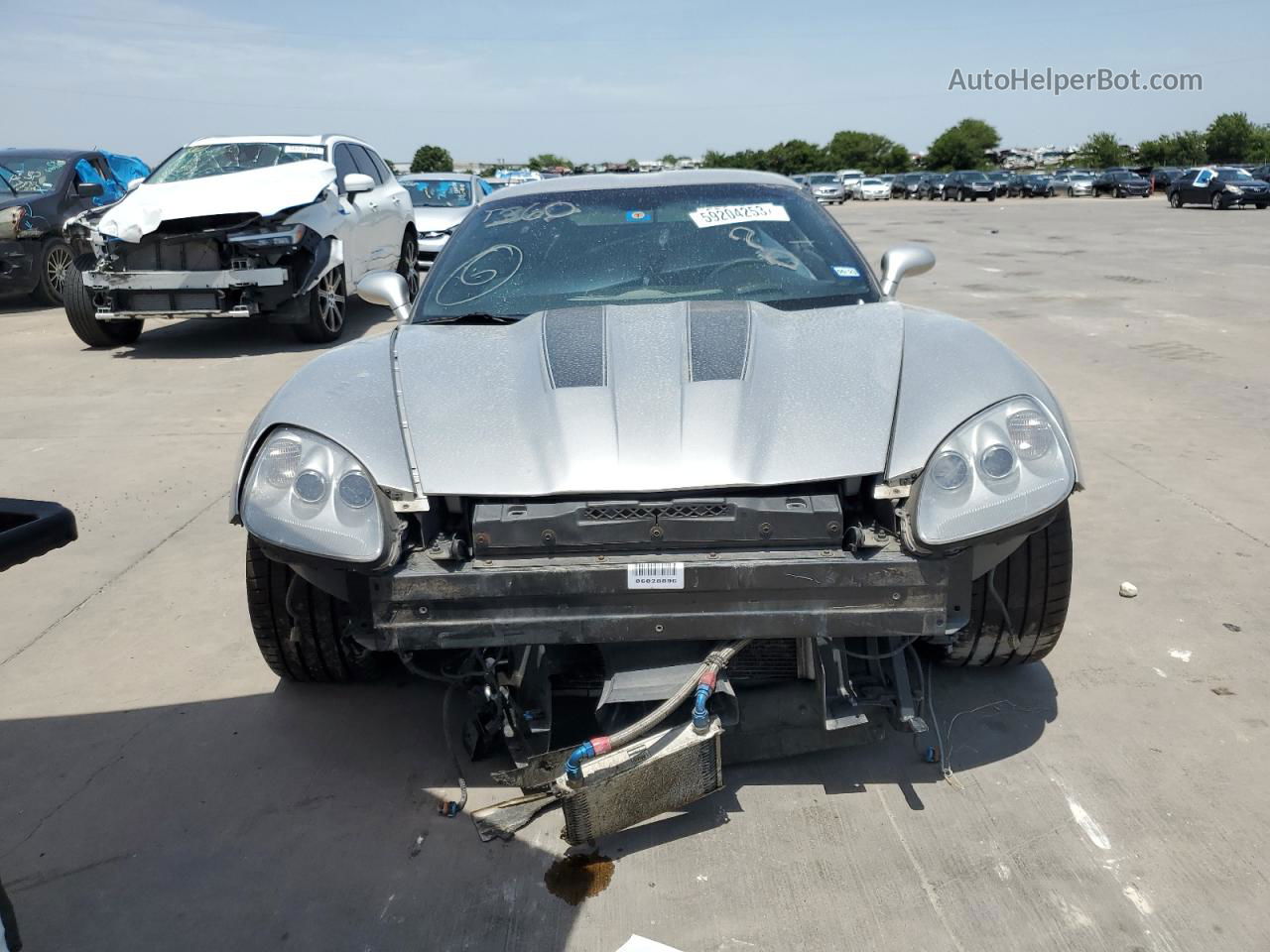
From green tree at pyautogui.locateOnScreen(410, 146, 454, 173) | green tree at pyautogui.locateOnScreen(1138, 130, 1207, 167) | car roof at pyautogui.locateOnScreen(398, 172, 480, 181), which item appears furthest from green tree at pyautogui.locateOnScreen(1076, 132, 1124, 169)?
car roof at pyautogui.locateOnScreen(398, 172, 480, 181)

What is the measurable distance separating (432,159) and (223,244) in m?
52.2

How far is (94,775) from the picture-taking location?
2.84 metres

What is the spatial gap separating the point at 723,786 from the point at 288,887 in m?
1.05

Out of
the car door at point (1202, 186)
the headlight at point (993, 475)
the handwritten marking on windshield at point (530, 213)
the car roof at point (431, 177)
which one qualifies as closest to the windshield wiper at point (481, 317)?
the handwritten marking on windshield at point (530, 213)

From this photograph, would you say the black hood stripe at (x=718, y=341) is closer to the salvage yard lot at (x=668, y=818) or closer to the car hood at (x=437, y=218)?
the salvage yard lot at (x=668, y=818)

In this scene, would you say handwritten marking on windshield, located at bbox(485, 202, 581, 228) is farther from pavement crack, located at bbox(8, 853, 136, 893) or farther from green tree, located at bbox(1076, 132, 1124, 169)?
green tree, located at bbox(1076, 132, 1124, 169)

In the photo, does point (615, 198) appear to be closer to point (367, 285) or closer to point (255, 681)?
point (367, 285)

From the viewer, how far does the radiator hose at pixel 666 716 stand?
7.69ft

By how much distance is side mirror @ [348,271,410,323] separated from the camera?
3631 millimetres

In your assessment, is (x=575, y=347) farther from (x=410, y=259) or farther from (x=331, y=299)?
(x=410, y=259)

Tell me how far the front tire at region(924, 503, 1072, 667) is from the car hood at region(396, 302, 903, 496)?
66cm

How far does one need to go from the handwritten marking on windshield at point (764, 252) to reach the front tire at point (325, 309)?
596 cm

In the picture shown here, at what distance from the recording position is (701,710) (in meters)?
2.36

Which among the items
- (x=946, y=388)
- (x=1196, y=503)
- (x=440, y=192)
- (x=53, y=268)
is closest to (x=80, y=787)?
(x=946, y=388)
